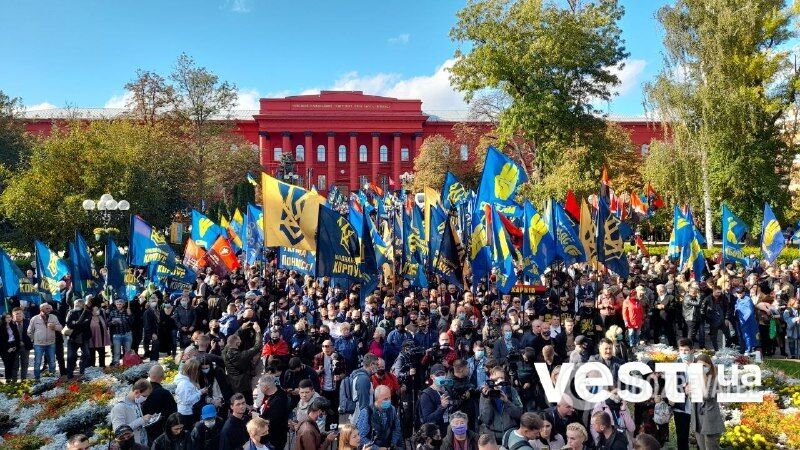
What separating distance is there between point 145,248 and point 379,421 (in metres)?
9.21

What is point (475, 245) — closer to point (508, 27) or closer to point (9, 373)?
point (9, 373)

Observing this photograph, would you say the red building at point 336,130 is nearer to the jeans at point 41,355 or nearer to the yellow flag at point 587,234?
the yellow flag at point 587,234

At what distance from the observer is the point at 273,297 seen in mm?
13852

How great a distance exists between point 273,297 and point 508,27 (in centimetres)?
2392

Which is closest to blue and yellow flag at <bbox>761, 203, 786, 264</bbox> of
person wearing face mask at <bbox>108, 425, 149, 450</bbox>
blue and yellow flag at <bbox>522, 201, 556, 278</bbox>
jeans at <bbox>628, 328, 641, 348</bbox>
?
jeans at <bbox>628, 328, 641, 348</bbox>

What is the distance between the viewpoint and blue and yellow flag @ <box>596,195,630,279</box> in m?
14.2

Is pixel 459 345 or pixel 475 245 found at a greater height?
pixel 475 245

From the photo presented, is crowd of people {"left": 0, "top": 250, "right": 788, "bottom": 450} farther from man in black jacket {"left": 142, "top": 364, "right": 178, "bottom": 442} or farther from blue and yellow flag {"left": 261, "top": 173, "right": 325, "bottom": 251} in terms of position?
blue and yellow flag {"left": 261, "top": 173, "right": 325, "bottom": 251}

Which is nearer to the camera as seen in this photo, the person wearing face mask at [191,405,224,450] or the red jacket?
the person wearing face mask at [191,405,224,450]

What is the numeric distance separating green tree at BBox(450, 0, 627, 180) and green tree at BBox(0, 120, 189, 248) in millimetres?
17348

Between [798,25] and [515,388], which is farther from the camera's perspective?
[798,25]

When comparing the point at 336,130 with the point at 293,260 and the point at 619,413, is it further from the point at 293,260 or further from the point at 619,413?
the point at 619,413

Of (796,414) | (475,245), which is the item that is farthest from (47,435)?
(796,414)

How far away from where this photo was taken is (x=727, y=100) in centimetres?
3206
